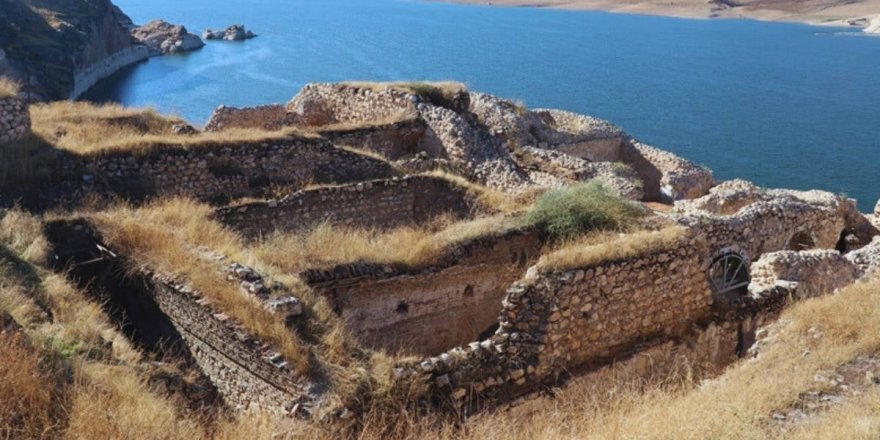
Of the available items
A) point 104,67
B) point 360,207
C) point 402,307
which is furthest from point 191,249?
point 104,67

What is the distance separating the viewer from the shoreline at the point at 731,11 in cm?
13862

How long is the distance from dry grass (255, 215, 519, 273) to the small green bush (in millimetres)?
493

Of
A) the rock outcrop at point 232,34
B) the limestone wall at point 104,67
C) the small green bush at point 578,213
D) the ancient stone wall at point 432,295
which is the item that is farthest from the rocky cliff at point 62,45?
the ancient stone wall at point 432,295

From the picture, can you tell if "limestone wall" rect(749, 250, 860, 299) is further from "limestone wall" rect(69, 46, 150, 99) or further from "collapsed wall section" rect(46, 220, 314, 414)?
"limestone wall" rect(69, 46, 150, 99)

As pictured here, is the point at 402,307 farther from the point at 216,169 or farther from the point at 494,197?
the point at 216,169

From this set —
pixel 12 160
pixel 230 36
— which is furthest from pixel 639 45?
pixel 12 160

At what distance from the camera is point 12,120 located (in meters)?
13.9

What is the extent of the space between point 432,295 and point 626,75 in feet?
210

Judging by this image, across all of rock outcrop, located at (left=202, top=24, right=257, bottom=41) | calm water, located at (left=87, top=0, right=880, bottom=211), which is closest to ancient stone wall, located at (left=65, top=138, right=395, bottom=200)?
calm water, located at (left=87, top=0, right=880, bottom=211)

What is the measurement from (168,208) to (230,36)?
86.1m

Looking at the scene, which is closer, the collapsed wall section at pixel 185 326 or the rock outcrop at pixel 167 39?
the collapsed wall section at pixel 185 326

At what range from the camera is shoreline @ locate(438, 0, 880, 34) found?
13862 centimetres

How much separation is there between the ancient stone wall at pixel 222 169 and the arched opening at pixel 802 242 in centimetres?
863

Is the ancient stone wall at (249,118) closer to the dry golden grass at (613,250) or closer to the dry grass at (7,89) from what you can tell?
the dry grass at (7,89)
